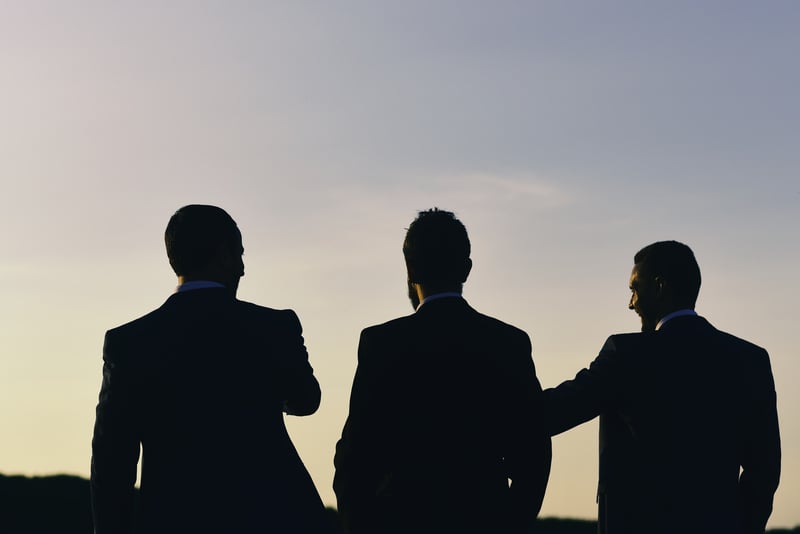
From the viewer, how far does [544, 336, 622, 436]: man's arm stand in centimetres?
714

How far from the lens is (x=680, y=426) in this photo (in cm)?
707

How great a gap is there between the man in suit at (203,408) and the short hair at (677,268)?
247 cm

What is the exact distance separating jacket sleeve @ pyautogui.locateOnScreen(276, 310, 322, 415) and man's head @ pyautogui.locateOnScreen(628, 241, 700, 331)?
2408mm

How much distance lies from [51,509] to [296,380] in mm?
9166

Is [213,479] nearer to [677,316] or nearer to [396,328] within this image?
[396,328]

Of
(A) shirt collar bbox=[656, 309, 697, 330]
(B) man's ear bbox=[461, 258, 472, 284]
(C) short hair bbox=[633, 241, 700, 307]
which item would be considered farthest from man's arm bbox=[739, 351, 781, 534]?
(B) man's ear bbox=[461, 258, 472, 284]

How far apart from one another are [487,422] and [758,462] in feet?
7.20

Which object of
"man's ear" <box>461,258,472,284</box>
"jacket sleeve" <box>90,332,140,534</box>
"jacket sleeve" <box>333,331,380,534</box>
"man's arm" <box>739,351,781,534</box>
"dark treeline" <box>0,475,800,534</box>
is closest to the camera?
"jacket sleeve" <box>90,332,140,534</box>

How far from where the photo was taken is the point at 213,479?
616cm

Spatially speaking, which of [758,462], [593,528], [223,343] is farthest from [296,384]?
[593,528]

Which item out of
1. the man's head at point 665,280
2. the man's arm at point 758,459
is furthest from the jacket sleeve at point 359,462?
the man's arm at point 758,459

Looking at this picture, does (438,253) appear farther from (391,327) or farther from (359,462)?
(359,462)

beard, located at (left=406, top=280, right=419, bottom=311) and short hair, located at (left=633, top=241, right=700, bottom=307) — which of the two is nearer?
beard, located at (left=406, top=280, right=419, bottom=311)

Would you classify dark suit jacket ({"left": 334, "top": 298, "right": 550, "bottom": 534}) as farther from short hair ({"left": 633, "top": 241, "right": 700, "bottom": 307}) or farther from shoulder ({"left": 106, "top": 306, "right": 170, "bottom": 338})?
short hair ({"left": 633, "top": 241, "right": 700, "bottom": 307})
